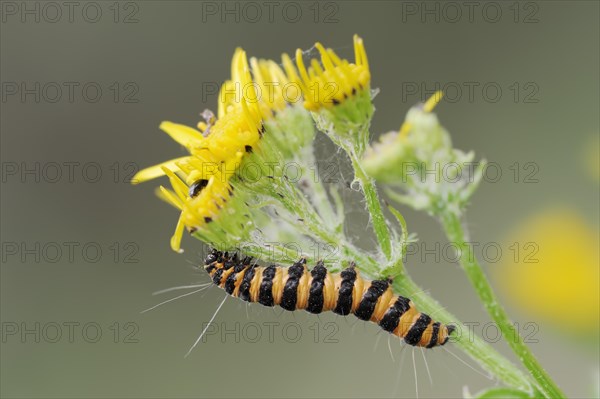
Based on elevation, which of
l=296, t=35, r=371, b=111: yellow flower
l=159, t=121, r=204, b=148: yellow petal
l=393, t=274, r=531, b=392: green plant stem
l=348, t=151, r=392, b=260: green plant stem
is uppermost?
l=296, t=35, r=371, b=111: yellow flower

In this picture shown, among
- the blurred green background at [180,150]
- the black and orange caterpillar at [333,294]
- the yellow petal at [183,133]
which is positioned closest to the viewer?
the black and orange caterpillar at [333,294]

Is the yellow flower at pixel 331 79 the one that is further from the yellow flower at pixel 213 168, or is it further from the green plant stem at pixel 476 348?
the green plant stem at pixel 476 348

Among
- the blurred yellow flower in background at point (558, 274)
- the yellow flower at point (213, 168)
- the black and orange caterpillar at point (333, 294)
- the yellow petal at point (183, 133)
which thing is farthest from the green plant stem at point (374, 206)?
the blurred yellow flower in background at point (558, 274)

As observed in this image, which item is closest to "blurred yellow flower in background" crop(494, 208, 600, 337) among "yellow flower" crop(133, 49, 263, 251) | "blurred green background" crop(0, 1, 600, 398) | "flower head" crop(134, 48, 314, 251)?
"flower head" crop(134, 48, 314, 251)

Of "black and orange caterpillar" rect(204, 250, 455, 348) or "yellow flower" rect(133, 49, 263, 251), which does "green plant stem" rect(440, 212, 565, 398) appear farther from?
"yellow flower" rect(133, 49, 263, 251)

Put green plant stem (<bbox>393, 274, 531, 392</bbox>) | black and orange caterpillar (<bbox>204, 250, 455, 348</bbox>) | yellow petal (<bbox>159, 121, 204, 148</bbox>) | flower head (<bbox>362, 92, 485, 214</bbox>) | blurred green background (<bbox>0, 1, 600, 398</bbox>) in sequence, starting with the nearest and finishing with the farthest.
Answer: flower head (<bbox>362, 92, 485, 214</bbox>), green plant stem (<bbox>393, 274, 531, 392</bbox>), black and orange caterpillar (<bbox>204, 250, 455, 348</bbox>), yellow petal (<bbox>159, 121, 204, 148</bbox>), blurred green background (<bbox>0, 1, 600, 398</bbox>)

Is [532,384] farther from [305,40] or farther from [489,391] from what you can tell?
[305,40]
